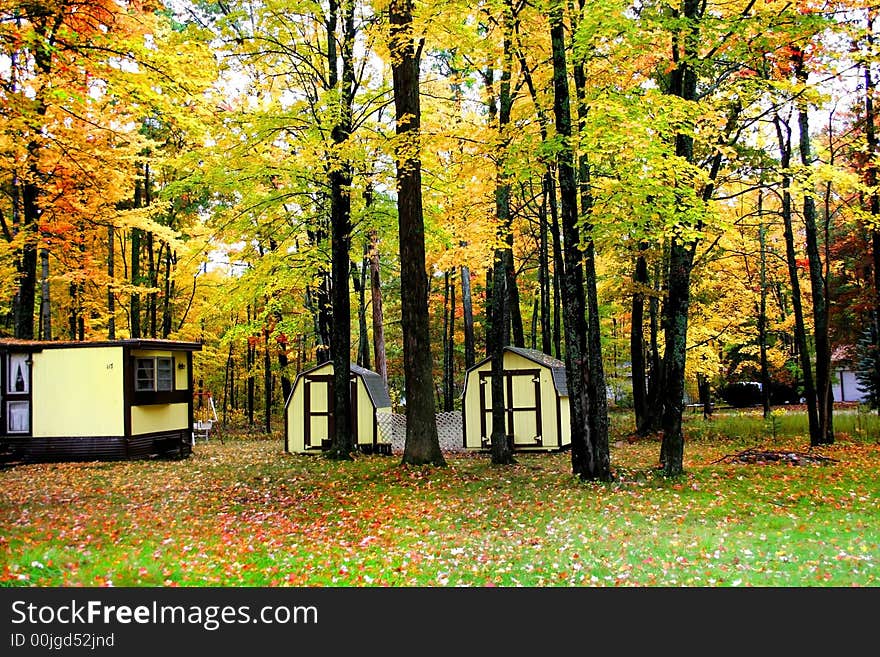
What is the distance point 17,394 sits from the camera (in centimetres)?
1474

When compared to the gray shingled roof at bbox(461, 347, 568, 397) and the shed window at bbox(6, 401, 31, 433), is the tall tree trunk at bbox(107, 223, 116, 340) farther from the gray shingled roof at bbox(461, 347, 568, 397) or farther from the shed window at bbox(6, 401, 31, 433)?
the gray shingled roof at bbox(461, 347, 568, 397)

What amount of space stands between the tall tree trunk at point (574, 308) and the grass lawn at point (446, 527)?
0.45 meters

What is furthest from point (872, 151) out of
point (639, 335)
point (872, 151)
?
point (639, 335)

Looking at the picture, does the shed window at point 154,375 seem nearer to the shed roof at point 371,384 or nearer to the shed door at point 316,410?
the shed roof at point 371,384

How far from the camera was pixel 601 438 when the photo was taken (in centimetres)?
1020

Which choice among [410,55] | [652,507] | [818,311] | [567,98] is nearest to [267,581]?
[652,507]

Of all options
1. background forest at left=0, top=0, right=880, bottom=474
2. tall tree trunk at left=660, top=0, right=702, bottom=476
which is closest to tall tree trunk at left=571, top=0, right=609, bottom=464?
background forest at left=0, top=0, right=880, bottom=474

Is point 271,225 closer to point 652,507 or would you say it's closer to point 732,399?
point 652,507

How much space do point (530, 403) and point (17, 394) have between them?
39.3 feet

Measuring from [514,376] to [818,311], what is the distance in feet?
23.5

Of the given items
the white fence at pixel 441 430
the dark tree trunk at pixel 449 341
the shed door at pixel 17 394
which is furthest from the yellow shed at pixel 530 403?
the shed door at pixel 17 394

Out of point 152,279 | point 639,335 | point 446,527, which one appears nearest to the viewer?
point 446,527

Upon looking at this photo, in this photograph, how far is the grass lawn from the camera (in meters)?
5.54

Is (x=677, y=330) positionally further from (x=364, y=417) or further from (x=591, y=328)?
(x=364, y=417)
